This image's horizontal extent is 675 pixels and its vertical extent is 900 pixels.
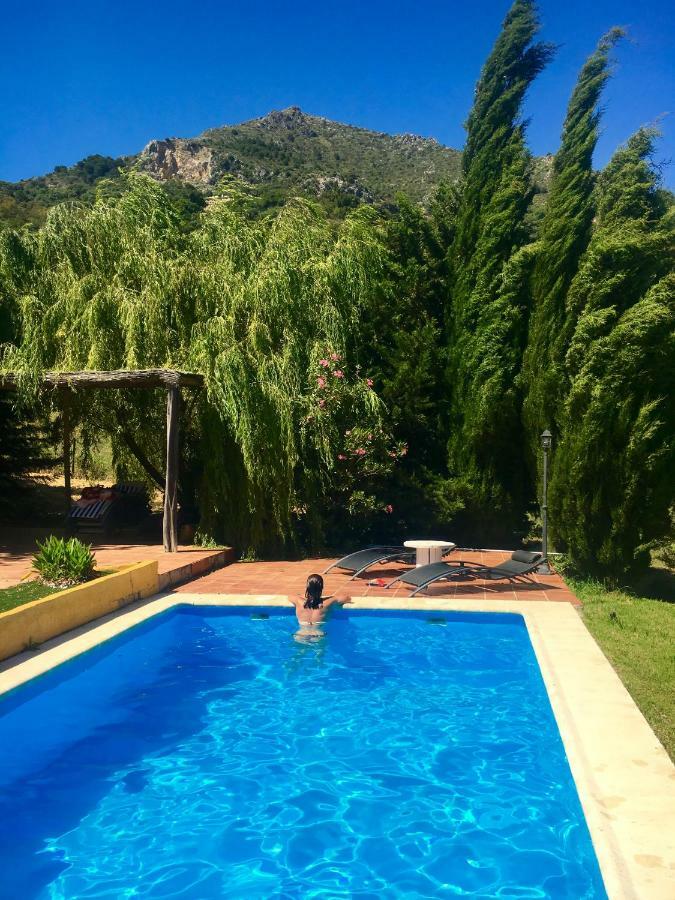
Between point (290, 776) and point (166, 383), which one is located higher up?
point (166, 383)

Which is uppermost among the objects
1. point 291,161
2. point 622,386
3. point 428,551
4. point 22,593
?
point 291,161

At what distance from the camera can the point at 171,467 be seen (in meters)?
12.8

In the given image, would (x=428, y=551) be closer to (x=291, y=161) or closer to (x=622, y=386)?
(x=622, y=386)

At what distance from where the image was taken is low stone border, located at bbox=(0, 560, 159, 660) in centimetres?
764

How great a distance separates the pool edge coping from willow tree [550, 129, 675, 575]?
1.93 metres

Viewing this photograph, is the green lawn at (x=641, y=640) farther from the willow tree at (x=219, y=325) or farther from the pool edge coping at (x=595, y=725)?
the willow tree at (x=219, y=325)

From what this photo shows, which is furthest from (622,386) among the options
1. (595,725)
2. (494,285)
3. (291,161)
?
(291,161)

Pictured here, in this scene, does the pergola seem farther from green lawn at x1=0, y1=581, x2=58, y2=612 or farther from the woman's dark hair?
the woman's dark hair

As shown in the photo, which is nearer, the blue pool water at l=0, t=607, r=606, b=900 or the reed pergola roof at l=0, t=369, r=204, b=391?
the blue pool water at l=0, t=607, r=606, b=900

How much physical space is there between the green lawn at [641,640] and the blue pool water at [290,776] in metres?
0.86

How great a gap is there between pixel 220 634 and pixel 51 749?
11.7 ft

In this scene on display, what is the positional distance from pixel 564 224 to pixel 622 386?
3.59 metres

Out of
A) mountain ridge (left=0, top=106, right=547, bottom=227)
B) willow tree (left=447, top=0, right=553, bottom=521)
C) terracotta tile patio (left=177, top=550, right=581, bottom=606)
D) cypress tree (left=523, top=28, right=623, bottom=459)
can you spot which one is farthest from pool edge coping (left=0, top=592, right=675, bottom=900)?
mountain ridge (left=0, top=106, right=547, bottom=227)

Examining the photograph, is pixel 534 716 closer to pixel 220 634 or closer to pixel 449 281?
pixel 220 634
